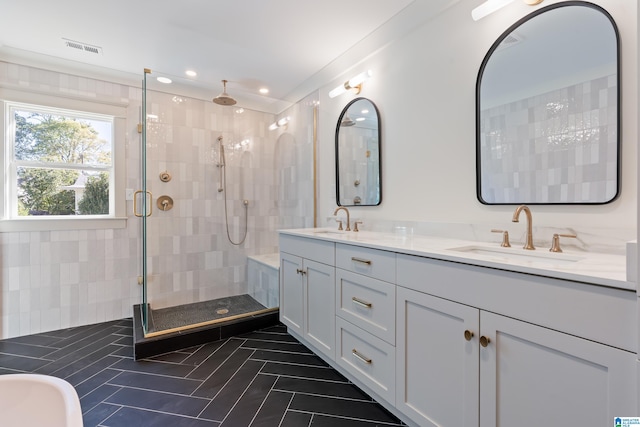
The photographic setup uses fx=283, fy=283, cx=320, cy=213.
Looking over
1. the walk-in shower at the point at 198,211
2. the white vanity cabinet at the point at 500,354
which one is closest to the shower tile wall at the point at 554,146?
the white vanity cabinet at the point at 500,354

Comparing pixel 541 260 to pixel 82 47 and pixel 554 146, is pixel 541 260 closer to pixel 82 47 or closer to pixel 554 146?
pixel 554 146

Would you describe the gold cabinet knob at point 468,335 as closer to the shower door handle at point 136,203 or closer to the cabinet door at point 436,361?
the cabinet door at point 436,361

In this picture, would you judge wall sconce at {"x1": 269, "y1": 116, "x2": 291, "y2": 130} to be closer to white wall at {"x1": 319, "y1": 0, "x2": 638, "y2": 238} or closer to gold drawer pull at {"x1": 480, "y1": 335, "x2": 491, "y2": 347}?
white wall at {"x1": 319, "y1": 0, "x2": 638, "y2": 238}

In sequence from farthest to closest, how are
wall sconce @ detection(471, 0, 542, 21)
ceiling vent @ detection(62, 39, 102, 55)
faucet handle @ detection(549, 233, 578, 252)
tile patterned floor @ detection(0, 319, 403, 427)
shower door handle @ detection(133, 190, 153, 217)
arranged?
shower door handle @ detection(133, 190, 153, 217)
ceiling vent @ detection(62, 39, 102, 55)
tile patterned floor @ detection(0, 319, 403, 427)
wall sconce @ detection(471, 0, 542, 21)
faucet handle @ detection(549, 233, 578, 252)

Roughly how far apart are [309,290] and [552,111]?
5.76 feet

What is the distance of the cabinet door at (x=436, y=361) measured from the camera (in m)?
1.10

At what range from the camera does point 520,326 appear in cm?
95

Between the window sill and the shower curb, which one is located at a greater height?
the window sill

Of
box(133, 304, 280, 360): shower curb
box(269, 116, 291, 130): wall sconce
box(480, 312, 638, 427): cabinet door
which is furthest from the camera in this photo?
box(269, 116, 291, 130): wall sconce

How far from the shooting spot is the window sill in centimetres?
243

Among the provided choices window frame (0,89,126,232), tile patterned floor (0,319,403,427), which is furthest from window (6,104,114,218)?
tile patterned floor (0,319,403,427)

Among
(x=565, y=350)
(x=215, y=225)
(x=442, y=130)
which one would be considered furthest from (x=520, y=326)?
(x=215, y=225)

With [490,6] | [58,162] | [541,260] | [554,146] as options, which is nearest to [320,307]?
[541,260]

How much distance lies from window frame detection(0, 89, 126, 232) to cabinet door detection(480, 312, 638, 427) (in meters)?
3.23
